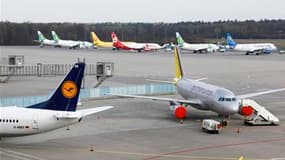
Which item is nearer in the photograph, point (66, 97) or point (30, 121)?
point (30, 121)

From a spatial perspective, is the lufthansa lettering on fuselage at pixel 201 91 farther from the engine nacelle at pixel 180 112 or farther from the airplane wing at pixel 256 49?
the airplane wing at pixel 256 49

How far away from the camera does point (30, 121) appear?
3878 centimetres

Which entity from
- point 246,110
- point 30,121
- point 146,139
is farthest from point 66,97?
point 246,110

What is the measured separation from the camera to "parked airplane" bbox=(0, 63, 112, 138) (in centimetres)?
3888

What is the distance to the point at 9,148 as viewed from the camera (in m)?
40.1

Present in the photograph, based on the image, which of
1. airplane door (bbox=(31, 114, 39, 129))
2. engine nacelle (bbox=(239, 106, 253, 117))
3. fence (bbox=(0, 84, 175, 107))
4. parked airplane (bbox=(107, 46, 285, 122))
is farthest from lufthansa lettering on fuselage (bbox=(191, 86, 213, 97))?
airplane door (bbox=(31, 114, 39, 129))

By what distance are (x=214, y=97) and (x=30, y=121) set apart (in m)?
20.5

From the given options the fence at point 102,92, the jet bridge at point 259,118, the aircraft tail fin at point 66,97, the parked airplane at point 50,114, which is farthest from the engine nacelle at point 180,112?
the aircraft tail fin at point 66,97

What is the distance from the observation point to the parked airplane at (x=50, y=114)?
38875mm

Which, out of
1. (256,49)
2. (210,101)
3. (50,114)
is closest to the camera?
(50,114)

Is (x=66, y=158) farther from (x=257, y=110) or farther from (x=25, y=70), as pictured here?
(x=25, y=70)

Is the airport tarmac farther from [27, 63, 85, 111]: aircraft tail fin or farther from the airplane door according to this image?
[27, 63, 85, 111]: aircraft tail fin

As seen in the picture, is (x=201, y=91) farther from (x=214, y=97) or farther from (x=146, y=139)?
(x=146, y=139)

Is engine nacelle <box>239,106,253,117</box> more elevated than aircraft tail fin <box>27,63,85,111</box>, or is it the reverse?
aircraft tail fin <box>27,63,85,111</box>
